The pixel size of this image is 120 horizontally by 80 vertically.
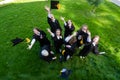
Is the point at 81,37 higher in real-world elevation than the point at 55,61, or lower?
higher

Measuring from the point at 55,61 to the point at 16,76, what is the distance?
204cm

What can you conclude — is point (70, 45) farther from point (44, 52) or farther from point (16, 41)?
point (16, 41)

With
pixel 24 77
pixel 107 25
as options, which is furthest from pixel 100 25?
pixel 24 77

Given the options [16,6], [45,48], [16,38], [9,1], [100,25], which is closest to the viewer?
[45,48]

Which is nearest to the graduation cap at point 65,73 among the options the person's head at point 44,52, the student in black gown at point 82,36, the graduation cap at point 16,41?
the person's head at point 44,52

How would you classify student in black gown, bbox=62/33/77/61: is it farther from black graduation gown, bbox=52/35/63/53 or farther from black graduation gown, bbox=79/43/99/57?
black graduation gown, bbox=79/43/99/57

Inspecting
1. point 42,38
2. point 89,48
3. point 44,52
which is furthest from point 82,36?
point 44,52

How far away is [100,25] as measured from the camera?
17.9 metres

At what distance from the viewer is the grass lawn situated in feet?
42.3

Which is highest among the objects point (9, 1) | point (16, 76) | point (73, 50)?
point (73, 50)

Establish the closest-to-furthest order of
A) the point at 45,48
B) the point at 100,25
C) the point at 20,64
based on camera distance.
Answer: the point at 45,48
the point at 20,64
the point at 100,25

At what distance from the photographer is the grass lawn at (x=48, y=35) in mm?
12891

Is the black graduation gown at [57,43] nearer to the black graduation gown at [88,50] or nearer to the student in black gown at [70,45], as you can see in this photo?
the student in black gown at [70,45]

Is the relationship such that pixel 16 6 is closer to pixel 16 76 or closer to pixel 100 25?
pixel 100 25
